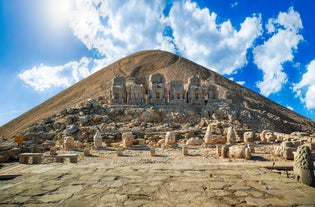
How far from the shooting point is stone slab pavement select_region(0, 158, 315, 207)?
316 cm

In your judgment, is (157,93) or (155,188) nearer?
(155,188)

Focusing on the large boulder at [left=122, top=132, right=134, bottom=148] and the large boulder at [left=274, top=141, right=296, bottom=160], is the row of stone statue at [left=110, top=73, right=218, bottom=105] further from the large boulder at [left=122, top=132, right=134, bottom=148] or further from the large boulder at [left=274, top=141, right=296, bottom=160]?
the large boulder at [left=274, top=141, right=296, bottom=160]

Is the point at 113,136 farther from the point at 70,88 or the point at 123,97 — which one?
the point at 70,88

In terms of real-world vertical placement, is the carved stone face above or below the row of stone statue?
below

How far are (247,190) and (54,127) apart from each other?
19927 millimetres

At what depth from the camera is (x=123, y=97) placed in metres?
25.6

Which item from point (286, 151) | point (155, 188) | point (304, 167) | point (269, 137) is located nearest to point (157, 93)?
Result: point (269, 137)

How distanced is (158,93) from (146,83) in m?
18.3

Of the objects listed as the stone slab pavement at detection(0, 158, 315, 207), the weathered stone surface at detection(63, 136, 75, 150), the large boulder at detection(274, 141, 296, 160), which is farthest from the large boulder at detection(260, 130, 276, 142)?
the weathered stone surface at detection(63, 136, 75, 150)

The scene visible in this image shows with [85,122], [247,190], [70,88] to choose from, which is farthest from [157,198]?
[70,88]

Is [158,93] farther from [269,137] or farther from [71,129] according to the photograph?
[269,137]

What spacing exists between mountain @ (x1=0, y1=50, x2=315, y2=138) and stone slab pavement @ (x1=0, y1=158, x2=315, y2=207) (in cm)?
4121

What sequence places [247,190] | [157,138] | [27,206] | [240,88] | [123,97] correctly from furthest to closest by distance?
[240,88]
[123,97]
[157,138]
[247,190]
[27,206]

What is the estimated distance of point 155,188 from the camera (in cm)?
365
